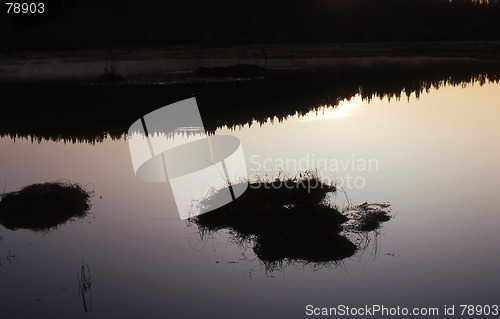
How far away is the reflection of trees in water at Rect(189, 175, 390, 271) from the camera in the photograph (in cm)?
1016

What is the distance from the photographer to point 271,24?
126 m

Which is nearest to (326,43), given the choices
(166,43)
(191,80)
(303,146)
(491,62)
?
(166,43)

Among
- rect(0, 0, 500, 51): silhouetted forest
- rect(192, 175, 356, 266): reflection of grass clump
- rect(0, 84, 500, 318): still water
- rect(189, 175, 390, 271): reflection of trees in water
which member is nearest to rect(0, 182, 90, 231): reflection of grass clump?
rect(0, 84, 500, 318): still water

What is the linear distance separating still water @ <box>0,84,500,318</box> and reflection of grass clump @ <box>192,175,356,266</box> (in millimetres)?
343

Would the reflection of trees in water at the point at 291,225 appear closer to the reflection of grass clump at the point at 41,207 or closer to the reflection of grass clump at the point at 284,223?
the reflection of grass clump at the point at 284,223

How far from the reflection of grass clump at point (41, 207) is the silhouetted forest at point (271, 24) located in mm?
99679

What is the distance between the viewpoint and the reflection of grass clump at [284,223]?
10211 millimetres

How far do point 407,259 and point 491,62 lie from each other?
62370mm

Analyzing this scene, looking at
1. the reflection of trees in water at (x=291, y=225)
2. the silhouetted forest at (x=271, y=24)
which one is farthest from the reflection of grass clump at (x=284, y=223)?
the silhouetted forest at (x=271, y=24)

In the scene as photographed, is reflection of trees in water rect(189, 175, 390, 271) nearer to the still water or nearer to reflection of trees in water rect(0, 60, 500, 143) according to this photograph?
the still water

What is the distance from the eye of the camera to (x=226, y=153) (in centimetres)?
1939

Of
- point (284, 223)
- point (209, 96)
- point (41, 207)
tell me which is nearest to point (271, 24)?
point (209, 96)

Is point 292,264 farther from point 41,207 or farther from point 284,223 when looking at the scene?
point 41,207

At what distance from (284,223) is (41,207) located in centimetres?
657
